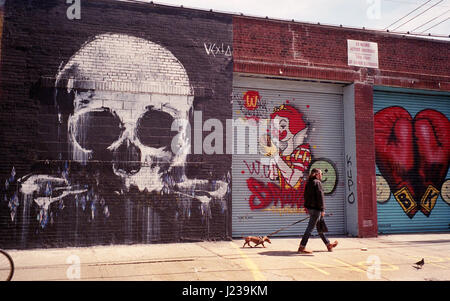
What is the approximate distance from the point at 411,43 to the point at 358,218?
5419 mm

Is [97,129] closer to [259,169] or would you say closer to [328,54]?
[259,169]

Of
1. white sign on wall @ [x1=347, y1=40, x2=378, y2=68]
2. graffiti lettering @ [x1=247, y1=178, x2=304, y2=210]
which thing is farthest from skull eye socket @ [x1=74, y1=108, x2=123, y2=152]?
white sign on wall @ [x1=347, y1=40, x2=378, y2=68]

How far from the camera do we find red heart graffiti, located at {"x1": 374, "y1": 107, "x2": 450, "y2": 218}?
37.5 ft

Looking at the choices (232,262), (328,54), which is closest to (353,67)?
(328,54)

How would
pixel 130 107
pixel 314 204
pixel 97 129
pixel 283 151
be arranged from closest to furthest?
1. pixel 314 204
2. pixel 97 129
3. pixel 130 107
4. pixel 283 151

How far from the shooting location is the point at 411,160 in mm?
11648

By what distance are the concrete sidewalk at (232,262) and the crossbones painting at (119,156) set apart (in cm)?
54

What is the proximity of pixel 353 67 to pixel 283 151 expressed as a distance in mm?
3090

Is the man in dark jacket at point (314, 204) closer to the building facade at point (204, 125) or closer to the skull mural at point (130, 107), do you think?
the building facade at point (204, 125)

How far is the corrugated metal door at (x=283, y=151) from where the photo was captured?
1014 centimetres

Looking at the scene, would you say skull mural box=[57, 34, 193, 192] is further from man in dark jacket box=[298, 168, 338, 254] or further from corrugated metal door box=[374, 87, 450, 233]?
corrugated metal door box=[374, 87, 450, 233]

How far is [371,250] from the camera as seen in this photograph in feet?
28.1

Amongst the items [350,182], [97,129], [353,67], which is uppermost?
[353,67]

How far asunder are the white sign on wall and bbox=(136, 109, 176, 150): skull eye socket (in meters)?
5.41
